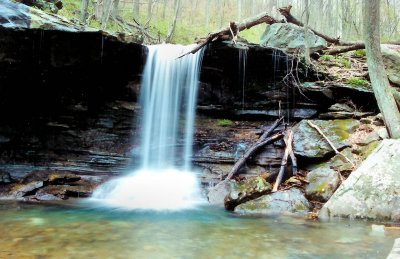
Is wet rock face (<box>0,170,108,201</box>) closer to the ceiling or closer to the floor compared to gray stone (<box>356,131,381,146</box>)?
closer to the floor

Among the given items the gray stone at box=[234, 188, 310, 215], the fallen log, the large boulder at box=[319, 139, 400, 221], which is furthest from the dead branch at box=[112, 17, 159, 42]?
the large boulder at box=[319, 139, 400, 221]

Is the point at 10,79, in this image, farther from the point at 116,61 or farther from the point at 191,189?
the point at 191,189

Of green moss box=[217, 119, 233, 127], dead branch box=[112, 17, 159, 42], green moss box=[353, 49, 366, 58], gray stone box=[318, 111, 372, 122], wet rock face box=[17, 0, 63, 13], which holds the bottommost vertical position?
green moss box=[217, 119, 233, 127]

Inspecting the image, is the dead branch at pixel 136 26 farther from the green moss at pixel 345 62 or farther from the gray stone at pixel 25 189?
the gray stone at pixel 25 189

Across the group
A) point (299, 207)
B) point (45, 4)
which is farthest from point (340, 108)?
point (45, 4)

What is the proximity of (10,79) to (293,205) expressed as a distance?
25.1 ft

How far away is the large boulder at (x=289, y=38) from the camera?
10984 millimetres

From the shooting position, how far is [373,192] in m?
6.02

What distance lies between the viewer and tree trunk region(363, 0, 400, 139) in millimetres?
6969

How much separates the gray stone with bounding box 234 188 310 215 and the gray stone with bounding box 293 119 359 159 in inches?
64.2

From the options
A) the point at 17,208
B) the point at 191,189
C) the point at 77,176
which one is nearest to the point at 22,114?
the point at 77,176

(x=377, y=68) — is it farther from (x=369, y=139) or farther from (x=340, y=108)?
(x=340, y=108)

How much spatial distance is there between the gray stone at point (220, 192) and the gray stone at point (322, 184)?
165cm

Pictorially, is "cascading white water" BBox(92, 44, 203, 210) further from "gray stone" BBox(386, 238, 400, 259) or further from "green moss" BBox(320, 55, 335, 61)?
"gray stone" BBox(386, 238, 400, 259)
